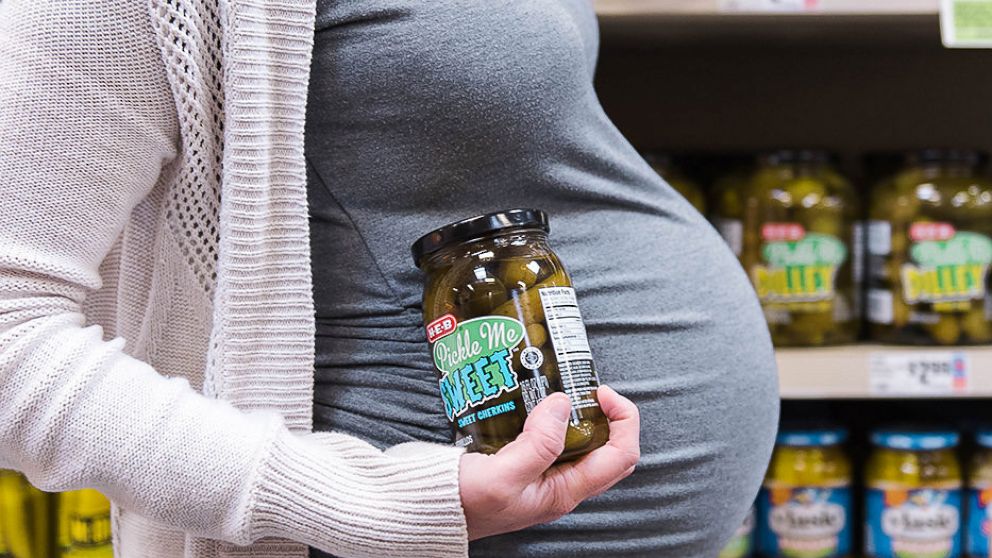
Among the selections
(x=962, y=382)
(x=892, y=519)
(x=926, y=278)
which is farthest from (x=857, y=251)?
(x=892, y=519)

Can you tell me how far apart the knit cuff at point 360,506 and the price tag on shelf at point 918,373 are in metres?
0.84

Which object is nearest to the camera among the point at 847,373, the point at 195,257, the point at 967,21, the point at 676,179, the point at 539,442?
the point at 539,442

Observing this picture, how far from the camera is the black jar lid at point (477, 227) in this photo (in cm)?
57

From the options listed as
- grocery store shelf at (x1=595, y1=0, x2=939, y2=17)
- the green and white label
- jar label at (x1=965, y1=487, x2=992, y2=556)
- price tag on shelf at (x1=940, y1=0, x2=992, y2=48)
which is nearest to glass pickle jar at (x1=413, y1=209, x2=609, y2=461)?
the green and white label

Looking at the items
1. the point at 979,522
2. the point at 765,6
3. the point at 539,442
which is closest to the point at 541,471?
the point at 539,442

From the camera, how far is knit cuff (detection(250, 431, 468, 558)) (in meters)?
0.54

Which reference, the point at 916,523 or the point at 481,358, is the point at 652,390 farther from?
the point at 916,523

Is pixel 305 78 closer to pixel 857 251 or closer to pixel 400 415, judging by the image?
pixel 400 415

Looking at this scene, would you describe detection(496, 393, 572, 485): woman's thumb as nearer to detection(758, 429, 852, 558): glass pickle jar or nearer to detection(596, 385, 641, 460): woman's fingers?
detection(596, 385, 641, 460): woman's fingers

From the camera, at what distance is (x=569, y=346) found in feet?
1.81

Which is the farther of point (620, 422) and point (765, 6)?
point (765, 6)

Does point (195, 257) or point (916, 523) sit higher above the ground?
point (195, 257)

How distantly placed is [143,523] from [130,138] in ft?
0.93

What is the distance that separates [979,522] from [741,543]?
318 millimetres
